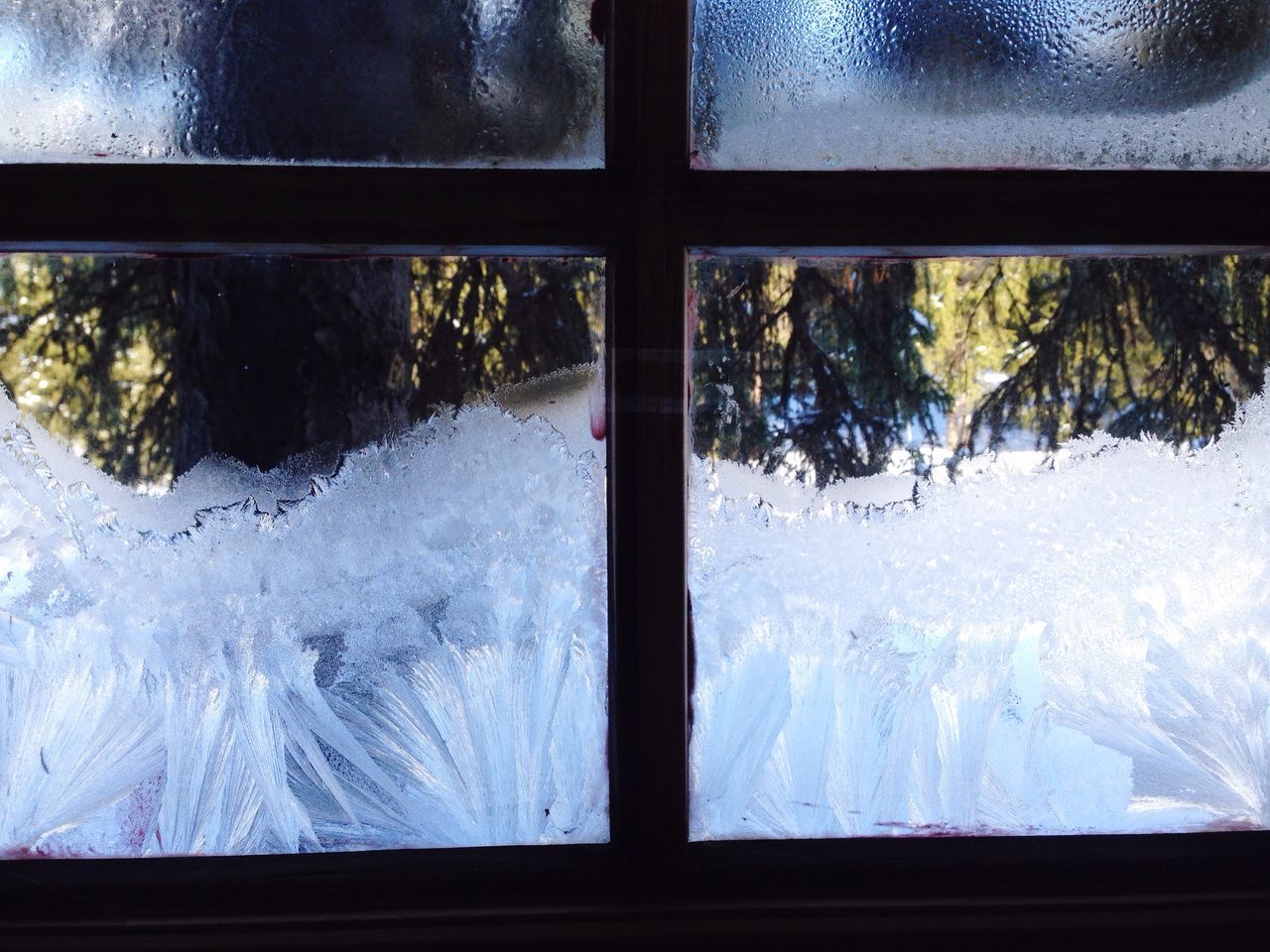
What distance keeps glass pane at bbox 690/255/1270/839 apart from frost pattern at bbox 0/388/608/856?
0.19 metres

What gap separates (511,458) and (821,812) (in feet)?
Answer: 1.81

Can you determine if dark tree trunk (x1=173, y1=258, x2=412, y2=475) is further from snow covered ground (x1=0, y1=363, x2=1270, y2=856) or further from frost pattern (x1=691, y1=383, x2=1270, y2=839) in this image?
frost pattern (x1=691, y1=383, x2=1270, y2=839)

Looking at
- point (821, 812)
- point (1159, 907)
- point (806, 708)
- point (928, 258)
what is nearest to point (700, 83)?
point (928, 258)

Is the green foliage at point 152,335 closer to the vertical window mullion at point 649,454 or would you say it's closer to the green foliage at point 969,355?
the vertical window mullion at point 649,454

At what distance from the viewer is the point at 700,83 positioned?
0.94 meters

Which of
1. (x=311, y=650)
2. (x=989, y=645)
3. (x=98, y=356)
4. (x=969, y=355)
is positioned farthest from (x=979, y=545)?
(x=98, y=356)

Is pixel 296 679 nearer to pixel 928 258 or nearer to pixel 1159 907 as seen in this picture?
pixel 928 258

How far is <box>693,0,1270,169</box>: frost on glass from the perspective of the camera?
939mm

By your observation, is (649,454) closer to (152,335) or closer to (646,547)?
(646,547)

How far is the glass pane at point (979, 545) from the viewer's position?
3.22 feet

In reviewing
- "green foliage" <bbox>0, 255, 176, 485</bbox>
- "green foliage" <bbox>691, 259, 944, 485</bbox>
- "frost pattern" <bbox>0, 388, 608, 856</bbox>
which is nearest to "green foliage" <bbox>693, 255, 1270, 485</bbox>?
"green foliage" <bbox>691, 259, 944, 485</bbox>

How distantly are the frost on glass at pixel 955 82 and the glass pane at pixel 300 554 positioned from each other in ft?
0.93

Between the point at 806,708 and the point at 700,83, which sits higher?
the point at 700,83

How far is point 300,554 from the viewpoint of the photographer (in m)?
0.96
